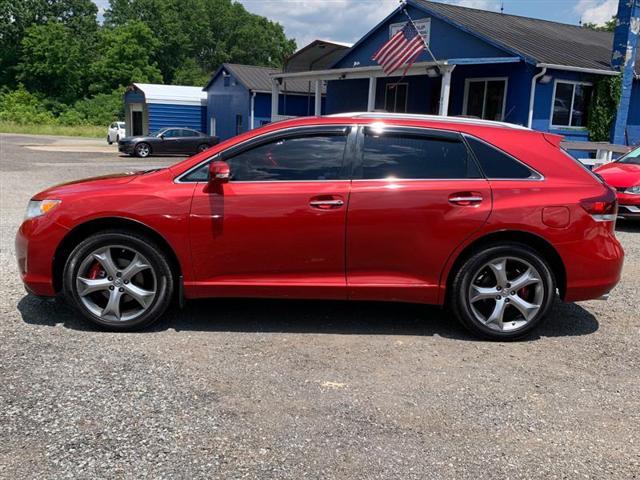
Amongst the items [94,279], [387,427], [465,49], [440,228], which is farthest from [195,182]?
[465,49]

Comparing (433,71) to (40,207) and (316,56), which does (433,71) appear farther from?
(40,207)

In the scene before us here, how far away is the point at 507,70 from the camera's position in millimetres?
17922

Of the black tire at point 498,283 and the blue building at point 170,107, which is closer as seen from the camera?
the black tire at point 498,283

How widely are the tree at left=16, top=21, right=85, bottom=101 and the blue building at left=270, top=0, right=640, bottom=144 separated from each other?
50.4 meters

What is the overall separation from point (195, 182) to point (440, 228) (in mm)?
1861

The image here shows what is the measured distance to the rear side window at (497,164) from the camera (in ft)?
15.4

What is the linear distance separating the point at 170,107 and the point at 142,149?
10.0 m

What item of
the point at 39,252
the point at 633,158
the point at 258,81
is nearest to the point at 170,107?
the point at 258,81

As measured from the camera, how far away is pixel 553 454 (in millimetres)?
3146

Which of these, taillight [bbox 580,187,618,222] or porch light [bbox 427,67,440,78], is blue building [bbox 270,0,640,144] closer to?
porch light [bbox 427,67,440,78]

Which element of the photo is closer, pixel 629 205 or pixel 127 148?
pixel 629 205

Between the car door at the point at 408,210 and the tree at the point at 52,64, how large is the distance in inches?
2646

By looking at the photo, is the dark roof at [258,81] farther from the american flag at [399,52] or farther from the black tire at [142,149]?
the american flag at [399,52]

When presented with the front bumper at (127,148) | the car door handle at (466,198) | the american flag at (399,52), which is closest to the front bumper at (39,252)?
the car door handle at (466,198)
